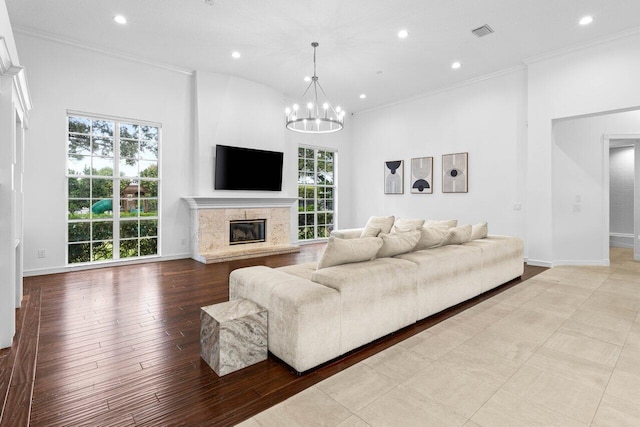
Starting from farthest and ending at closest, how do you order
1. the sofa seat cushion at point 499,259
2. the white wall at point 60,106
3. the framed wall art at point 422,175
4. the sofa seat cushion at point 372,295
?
the framed wall art at point 422,175 → the white wall at point 60,106 → the sofa seat cushion at point 499,259 → the sofa seat cushion at point 372,295

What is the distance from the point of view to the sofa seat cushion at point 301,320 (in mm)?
2172

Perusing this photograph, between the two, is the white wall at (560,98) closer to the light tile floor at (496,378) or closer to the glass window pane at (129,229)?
the light tile floor at (496,378)

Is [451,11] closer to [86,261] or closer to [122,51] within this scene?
[122,51]

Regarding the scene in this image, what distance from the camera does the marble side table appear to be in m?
2.19

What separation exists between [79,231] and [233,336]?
15.4ft

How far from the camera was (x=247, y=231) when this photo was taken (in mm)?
7133

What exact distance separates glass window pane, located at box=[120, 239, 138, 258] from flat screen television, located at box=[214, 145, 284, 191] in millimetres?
1797

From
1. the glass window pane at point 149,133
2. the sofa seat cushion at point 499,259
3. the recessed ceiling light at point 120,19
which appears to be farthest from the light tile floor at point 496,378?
the glass window pane at point 149,133

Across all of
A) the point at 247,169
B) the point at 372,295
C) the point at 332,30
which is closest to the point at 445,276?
the point at 372,295

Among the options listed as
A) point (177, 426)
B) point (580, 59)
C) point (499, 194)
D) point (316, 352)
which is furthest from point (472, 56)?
point (177, 426)

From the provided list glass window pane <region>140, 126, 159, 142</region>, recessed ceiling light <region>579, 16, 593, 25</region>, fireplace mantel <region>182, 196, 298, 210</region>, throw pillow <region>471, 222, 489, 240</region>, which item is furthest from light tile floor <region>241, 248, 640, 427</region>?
glass window pane <region>140, 126, 159, 142</region>

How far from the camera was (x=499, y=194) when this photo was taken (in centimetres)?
654

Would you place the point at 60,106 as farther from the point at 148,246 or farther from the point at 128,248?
the point at 148,246

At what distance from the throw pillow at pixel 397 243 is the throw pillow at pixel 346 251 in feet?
0.64
